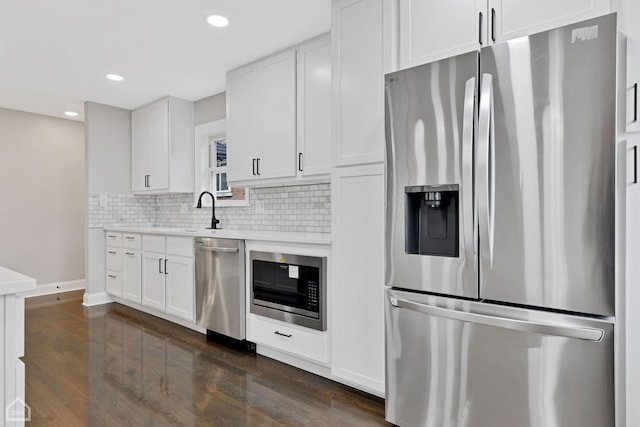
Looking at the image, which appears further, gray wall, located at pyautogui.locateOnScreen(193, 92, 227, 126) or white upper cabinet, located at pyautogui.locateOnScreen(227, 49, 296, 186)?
gray wall, located at pyautogui.locateOnScreen(193, 92, 227, 126)

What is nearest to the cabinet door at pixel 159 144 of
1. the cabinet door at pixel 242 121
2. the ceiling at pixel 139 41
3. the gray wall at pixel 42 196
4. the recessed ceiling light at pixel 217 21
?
the ceiling at pixel 139 41

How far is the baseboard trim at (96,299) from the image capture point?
4.68 m

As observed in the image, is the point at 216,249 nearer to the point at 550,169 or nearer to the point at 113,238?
the point at 113,238

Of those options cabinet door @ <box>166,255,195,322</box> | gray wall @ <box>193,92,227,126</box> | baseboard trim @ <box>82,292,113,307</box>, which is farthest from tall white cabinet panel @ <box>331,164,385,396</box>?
baseboard trim @ <box>82,292,113,307</box>

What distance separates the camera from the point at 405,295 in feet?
6.23

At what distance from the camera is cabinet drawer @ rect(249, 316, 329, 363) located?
100 inches

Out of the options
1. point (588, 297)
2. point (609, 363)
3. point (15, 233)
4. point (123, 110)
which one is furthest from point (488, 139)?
point (15, 233)

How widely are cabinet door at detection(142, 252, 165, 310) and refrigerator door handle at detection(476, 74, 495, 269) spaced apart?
324 centimetres

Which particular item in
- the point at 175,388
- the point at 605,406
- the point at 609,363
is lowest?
the point at 175,388

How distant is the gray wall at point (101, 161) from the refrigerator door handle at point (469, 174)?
4.56 m

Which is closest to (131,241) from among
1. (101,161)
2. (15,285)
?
(101,161)

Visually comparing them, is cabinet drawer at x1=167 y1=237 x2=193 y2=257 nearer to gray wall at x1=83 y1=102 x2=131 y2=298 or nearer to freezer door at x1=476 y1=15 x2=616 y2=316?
gray wall at x1=83 y1=102 x2=131 y2=298

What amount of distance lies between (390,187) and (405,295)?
533 mm

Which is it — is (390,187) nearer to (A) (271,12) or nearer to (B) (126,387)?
(A) (271,12)
